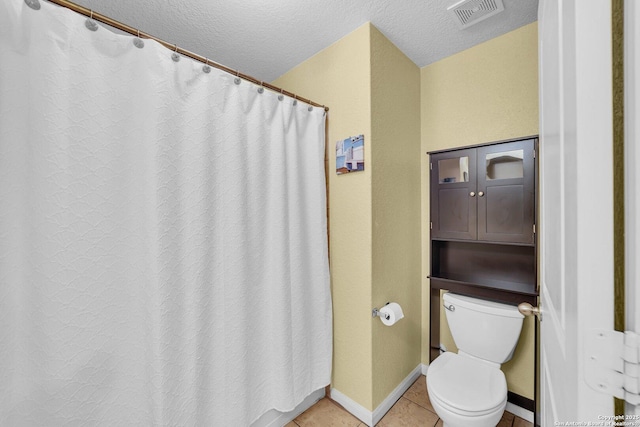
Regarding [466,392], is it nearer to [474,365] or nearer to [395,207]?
[474,365]

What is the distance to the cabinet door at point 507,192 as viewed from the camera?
1514mm

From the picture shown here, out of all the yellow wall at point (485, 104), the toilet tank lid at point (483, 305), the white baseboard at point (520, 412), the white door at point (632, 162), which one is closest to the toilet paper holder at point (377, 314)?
the toilet tank lid at point (483, 305)

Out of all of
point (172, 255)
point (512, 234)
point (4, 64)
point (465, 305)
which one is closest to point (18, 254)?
point (172, 255)

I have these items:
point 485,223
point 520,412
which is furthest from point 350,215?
point 520,412

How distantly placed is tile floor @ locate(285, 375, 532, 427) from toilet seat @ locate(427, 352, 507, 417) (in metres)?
0.36

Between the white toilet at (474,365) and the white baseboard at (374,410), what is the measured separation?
15.2 inches

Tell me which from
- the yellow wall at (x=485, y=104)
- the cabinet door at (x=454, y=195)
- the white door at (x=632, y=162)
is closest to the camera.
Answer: the white door at (x=632, y=162)

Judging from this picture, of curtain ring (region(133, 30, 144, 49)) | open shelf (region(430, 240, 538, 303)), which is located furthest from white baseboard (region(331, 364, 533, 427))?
curtain ring (region(133, 30, 144, 49))

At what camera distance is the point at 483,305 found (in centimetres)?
158

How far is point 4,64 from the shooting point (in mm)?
788

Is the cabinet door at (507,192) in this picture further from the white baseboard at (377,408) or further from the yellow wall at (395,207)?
the white baseboard at (377,408)

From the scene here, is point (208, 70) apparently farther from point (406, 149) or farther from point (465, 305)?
point (465, 305)

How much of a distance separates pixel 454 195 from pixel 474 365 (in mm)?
1049

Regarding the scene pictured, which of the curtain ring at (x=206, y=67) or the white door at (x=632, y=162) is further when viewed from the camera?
the curtain ring at (x=206, y=67)
